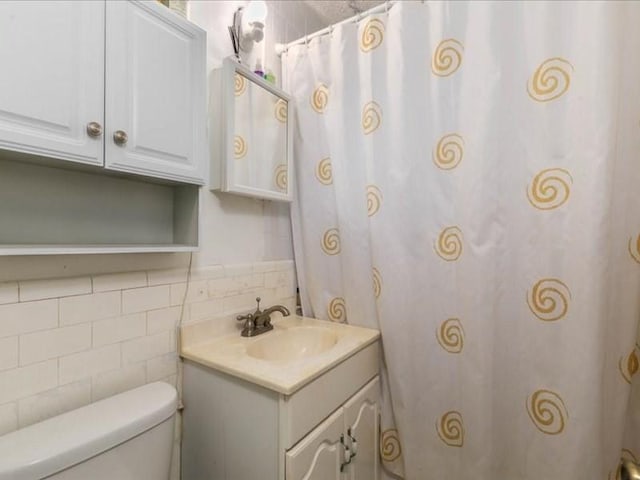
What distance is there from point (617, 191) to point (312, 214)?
3.56ft

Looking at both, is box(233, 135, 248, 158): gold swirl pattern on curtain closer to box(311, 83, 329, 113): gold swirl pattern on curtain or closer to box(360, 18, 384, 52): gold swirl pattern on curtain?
box(311, 83, 329, 113): gold swirl pattern on curtain

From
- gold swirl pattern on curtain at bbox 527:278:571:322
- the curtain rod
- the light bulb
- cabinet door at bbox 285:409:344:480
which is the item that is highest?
the curtain rod

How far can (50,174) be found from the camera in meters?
0.79

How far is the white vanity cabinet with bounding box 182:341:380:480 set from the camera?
0.84 meters

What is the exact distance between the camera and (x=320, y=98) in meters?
1.42

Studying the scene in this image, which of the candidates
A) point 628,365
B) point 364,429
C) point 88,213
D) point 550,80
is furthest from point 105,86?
point 628,365

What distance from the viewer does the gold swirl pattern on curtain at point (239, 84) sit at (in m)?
1.18

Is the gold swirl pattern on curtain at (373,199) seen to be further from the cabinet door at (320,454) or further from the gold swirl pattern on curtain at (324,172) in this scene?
the cabinet door at (320,454)

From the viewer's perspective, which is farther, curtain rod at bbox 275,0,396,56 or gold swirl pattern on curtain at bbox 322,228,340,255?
gold swirl pattern on curtain at bbox 322,228,340,255

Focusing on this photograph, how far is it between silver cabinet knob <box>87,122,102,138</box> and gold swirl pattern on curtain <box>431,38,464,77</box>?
1099 millimetres

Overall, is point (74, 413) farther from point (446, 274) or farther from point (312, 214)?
point (446, 274)

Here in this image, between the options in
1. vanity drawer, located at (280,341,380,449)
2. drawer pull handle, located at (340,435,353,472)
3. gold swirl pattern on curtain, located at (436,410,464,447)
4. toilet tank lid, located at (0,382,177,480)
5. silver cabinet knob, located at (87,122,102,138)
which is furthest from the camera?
gold swirl pattern on curtain, located at (436,410,464,447)

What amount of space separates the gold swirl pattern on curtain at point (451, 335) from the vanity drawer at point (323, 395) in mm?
266

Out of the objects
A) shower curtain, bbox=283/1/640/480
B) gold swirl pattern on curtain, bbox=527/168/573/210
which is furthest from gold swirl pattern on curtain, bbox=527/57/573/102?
gold swirl pattern on curtain, bbox=527/168/573/210
